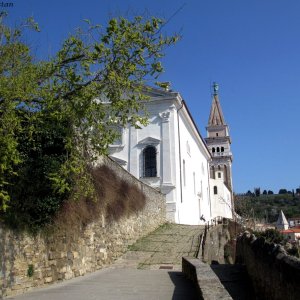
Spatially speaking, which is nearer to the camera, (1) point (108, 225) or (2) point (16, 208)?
(2) point (16, 208)

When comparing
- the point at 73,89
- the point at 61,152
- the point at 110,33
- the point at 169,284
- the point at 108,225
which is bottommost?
the point at 169,284

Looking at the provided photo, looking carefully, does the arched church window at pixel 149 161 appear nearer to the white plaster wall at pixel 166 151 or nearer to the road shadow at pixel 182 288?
the white plaster wall at pixel 166 151

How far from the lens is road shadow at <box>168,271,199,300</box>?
31.0 ft

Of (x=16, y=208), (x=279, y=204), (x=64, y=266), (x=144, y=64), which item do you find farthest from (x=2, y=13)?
(x=279, y=204)

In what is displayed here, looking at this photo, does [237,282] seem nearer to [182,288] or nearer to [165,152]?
[182,288]

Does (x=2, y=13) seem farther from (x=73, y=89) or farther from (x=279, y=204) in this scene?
(x=279, y=204)

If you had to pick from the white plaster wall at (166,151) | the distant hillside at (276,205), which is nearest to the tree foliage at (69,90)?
the white plaster wall at (166,151)

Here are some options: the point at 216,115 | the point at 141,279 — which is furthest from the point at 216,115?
the point at 141,279

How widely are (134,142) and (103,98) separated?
2223cm

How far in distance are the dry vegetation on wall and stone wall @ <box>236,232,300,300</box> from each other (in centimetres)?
503

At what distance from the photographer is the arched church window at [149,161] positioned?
106 ft

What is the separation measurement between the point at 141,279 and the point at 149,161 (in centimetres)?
2015

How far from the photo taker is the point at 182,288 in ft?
35.6

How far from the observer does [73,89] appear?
1016 centimetres
